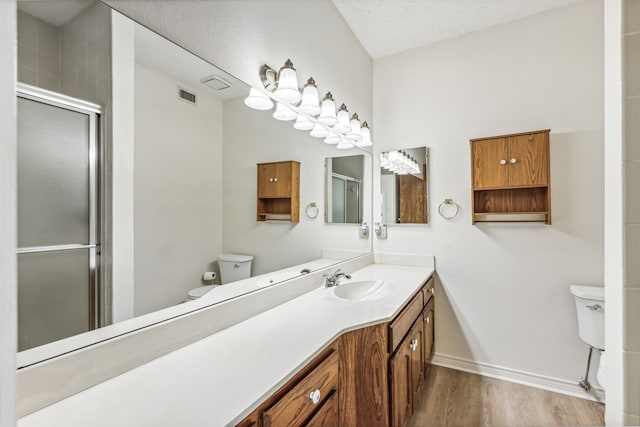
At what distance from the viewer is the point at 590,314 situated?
179cm

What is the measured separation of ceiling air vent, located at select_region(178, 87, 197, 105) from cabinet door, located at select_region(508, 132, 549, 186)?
2.03m

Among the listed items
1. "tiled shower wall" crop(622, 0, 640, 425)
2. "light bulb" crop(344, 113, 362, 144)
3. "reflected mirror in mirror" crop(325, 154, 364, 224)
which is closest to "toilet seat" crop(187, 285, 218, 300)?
"reflected mirror in mirror" crop(325, 154, 364, 224)

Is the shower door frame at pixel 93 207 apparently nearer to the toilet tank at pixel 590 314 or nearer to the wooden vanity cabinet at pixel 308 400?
the wooden vanity cabinet at pixel 308 400

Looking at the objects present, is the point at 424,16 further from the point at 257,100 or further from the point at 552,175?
the point at 257,100

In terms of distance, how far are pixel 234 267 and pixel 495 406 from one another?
1946 millimetres

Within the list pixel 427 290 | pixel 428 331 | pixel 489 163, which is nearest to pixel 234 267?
pixel 427 290

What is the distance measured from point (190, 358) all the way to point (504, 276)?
7.24ft

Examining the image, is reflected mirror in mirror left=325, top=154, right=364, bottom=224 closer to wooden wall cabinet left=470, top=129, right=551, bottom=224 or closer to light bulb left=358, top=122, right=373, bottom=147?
light bulb left=358, top=122, right=373, bottom=147

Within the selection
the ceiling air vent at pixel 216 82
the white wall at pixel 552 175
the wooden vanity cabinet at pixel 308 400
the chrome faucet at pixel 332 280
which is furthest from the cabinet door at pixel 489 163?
the ceiling air vent at pixel 216 82

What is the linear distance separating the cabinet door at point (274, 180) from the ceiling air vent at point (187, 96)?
430 mm

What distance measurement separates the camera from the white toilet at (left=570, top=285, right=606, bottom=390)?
1.74 metres

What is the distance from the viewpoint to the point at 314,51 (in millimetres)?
1869

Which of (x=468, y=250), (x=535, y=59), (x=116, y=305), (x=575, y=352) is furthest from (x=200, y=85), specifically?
(x=575, y=352)

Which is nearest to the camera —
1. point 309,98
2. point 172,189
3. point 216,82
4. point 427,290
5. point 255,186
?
point 172,189
